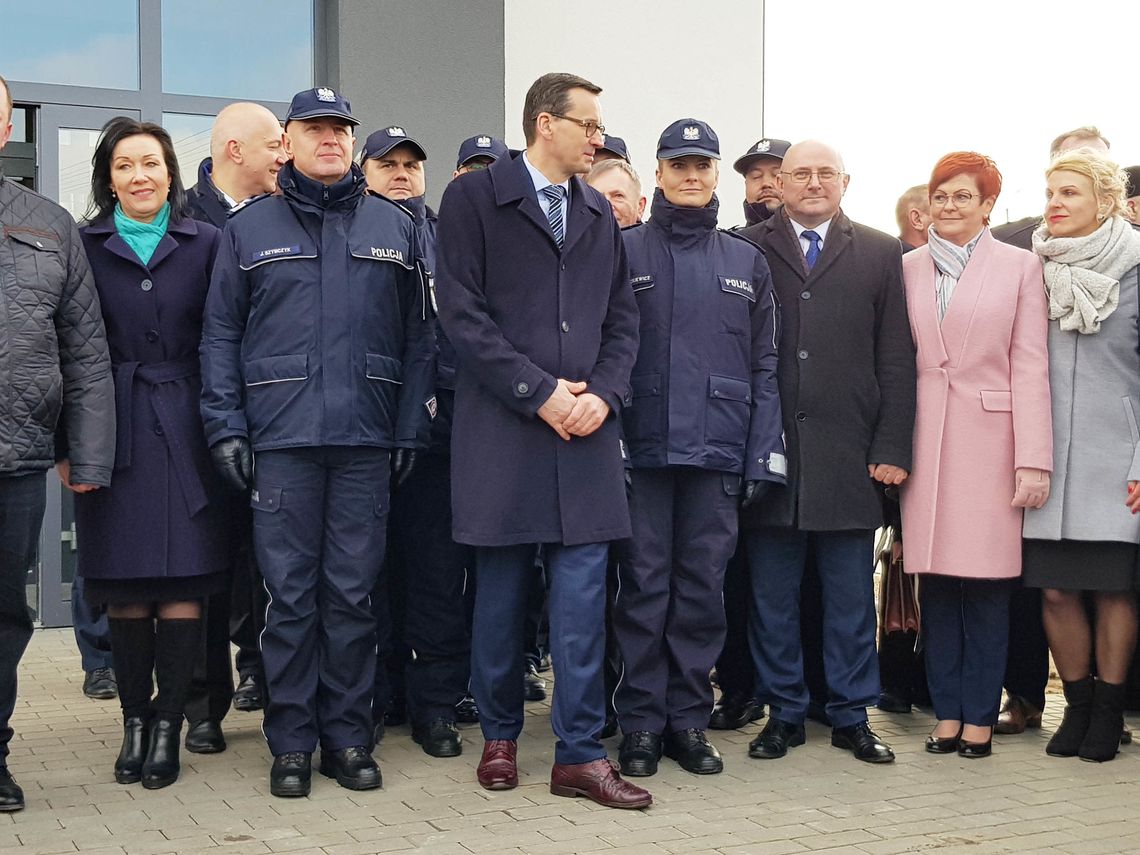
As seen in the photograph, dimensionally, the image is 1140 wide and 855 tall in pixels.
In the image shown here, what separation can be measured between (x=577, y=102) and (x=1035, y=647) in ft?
8.83

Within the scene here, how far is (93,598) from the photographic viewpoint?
14.6 ft

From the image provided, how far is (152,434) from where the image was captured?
4414 millimetres

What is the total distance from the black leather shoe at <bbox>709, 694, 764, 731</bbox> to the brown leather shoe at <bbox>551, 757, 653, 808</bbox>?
3.47ft

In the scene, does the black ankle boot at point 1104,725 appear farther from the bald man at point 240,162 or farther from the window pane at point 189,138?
the window pane at point 189,138

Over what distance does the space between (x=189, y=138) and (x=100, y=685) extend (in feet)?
11.2

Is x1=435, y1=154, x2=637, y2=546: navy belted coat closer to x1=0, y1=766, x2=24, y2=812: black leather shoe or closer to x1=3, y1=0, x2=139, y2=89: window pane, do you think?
x1=0, y1=766, x2=24, y2=812: black leather shoe

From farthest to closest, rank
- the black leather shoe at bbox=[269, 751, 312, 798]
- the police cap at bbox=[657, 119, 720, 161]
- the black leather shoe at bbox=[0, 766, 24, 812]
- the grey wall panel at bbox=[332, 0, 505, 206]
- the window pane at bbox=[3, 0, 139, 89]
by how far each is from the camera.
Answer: the grey wall panel at bbox=[332, 0, 505, 206] → the window pane at bbox=[3, 0, 139, 89] → the police cap at bbox=[657, 119, 720, 161] → the black leather shoe at bbox=[269, 751, 312, 798] → the black leather shoe at bbox=[0, 766, 24, 812]

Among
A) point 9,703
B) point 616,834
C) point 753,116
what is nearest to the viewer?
point 616,834

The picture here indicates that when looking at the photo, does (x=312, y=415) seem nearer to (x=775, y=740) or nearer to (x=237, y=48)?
(x=775, y=740)

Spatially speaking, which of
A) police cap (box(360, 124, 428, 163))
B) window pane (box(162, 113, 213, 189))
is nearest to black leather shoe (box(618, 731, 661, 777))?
police cap (box(360, 124, 428, 163))

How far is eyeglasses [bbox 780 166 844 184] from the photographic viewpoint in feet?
16.5

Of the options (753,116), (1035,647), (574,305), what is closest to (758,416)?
(574,305)

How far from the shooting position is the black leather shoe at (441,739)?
480cm

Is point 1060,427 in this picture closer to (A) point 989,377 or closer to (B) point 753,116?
(A) point 989,377
